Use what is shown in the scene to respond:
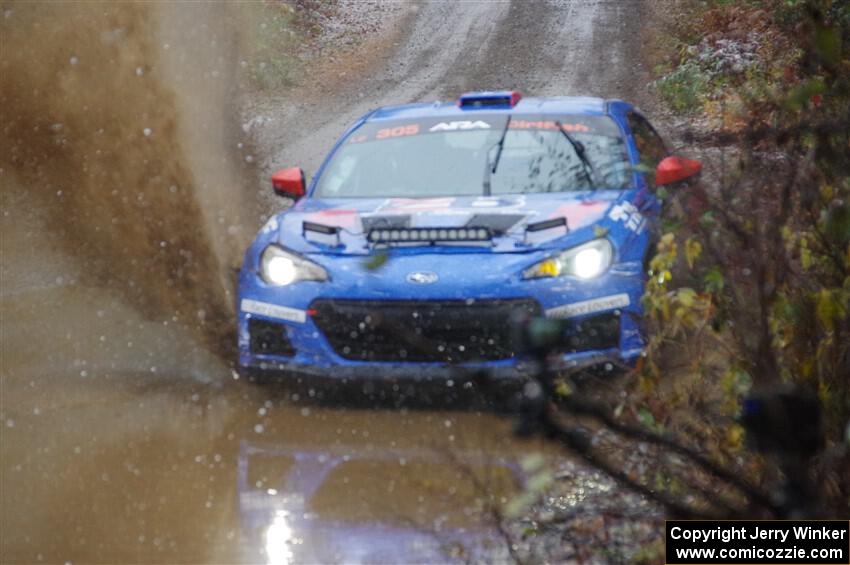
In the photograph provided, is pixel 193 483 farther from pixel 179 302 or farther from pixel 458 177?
pixel 179 302

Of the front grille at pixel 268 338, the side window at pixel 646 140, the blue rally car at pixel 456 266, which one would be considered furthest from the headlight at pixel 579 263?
the side window at pixel 646 140

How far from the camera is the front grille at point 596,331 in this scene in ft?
20.0

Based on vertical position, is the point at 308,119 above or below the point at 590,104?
below

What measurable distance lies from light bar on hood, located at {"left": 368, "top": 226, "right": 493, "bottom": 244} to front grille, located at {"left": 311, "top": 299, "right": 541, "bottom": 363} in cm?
39

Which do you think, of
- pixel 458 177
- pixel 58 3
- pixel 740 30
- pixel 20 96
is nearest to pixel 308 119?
pixel 58 3

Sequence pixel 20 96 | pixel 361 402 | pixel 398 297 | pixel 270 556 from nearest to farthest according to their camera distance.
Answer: pixel 270 556, pixel 398 297, pixel 361 402, pixel 20 96

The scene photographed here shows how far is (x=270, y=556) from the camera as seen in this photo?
468 centimetres

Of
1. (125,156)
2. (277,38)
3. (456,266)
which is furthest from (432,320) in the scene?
(277,38)

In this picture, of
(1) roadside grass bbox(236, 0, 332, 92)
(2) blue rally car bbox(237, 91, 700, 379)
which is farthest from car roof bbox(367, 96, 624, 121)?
(1) roadside grass bbox(236, 0, 332, 92)

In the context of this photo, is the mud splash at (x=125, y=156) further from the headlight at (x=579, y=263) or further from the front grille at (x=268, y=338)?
the headlight at (x=579, y=263)

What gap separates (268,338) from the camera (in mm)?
6410

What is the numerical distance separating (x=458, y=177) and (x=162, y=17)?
12.0 m

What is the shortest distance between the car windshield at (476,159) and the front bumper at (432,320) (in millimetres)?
1075

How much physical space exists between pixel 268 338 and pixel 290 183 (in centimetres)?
143
